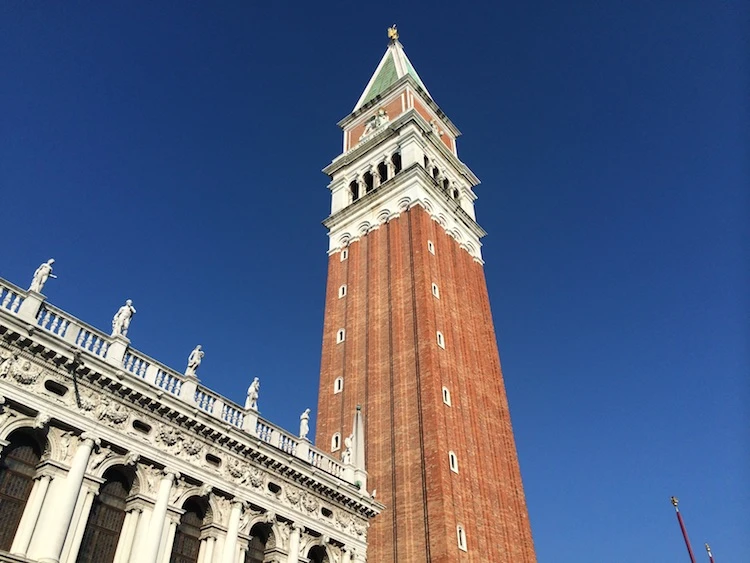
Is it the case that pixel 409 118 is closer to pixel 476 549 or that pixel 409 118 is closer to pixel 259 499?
pixel 476 549

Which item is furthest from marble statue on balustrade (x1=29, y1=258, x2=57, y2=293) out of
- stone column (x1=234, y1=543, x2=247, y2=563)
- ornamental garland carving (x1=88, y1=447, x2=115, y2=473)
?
stone column (x1=234, y1=543, x2=247, y2=563)

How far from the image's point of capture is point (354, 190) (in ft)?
179

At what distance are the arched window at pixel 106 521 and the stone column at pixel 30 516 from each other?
1.57 m

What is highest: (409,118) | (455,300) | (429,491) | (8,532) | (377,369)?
(409,118)

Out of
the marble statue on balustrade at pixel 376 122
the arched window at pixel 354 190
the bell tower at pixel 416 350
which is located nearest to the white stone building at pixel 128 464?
the bell tower at pixel 416 350

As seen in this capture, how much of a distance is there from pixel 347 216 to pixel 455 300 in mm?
12156

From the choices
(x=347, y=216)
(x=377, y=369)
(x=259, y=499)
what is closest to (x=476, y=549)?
(x=377, y=369)

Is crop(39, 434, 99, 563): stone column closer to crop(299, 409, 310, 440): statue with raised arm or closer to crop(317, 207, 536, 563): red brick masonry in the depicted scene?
crop(299, 409, 310, 440): statue with raised arm

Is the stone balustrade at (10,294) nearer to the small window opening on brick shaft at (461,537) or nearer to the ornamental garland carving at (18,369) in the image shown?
the ornamental garland carving at (18,369)

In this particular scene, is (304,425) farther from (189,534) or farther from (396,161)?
(396,161)

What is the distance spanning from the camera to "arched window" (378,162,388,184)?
171 feet

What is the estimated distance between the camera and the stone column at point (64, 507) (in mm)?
16225

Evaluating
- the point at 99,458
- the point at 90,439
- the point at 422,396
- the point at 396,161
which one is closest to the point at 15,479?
the point at 90,439

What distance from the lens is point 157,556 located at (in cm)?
1864
